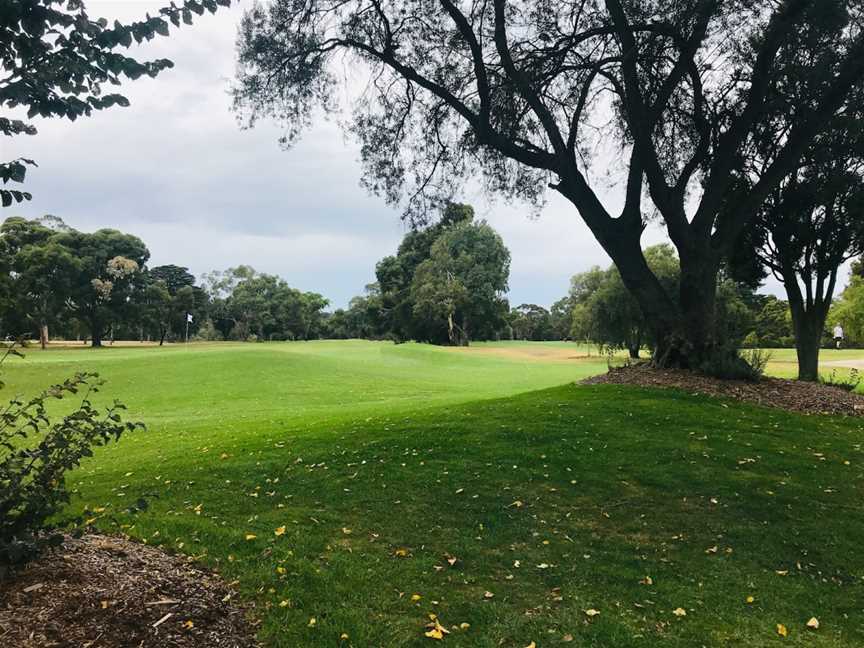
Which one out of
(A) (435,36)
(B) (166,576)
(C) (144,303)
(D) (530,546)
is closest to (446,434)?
(D) (530,546)

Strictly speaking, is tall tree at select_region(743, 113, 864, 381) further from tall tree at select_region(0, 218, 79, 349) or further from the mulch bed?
tall tree at select_region(0, 218, 79, 349)

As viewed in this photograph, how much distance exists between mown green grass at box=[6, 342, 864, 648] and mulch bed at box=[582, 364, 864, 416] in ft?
2.98

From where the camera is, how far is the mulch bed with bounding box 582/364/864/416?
33.2ft

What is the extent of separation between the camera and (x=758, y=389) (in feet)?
36.1

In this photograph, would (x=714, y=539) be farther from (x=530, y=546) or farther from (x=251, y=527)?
(x=251, y=527)

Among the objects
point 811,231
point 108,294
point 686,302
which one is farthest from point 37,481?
point 108,294

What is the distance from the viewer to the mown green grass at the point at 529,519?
3.57 metres

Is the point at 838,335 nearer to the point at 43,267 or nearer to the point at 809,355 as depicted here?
the point at 809,355

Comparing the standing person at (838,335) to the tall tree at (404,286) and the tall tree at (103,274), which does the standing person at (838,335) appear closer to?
the tall tree at (404,286)

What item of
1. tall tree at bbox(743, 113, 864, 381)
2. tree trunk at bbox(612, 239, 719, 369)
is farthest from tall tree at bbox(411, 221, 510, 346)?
tree trunk at bbox(612, 239, 719, 369)

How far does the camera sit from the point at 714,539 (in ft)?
15.6

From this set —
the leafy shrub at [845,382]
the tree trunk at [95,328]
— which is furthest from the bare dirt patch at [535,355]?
the tree trunk at [95,328]

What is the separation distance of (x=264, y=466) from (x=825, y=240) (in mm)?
16276

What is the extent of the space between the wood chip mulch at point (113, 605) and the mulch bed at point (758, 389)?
9197 millimetres
